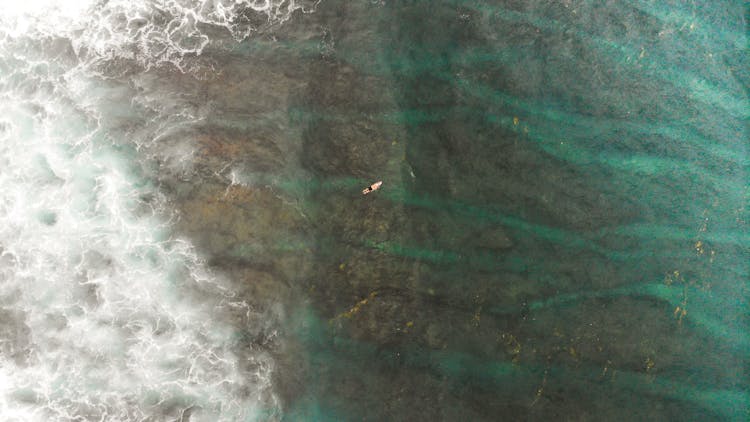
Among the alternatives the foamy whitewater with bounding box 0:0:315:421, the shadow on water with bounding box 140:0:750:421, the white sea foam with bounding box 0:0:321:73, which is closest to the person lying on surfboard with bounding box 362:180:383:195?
the shadow on water with bounding box 140:0:750:421

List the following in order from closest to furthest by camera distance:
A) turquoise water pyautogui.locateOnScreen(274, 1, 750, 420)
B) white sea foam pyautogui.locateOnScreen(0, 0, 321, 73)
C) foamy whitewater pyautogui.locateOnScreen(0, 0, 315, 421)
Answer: turquoise water pyautogui.locateOnScreen(274, 1, 750, 420) → foamy whitewater pyautogui.locateOnScreen(0, 0, 315, 421) → white sea foam pyautogui.locateOnScreen(0, 0, 321, 73)

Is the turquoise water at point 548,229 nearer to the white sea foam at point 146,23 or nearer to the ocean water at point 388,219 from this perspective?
the ocean water at point 388,219


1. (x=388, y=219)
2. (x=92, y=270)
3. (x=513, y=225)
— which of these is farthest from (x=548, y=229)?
(x=92, y=270)

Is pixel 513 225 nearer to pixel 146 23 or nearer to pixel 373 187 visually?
pixel 373 187

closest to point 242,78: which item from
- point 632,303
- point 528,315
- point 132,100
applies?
point 132,100

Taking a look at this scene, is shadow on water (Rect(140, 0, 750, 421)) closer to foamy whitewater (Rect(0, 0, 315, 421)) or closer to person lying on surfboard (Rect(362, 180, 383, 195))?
person lying on surfboard (Rect(362, 180, 383, 195))

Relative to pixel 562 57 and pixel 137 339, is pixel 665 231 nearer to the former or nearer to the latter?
pixel 562 57

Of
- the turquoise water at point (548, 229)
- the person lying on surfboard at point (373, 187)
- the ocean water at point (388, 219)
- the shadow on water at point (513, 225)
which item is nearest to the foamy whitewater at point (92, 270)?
the ocean water at point (388, 219)
